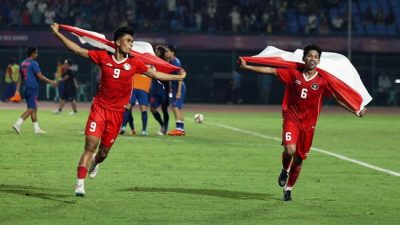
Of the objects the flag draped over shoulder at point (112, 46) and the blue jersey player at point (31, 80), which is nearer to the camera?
the flag draped over shoulder at point (112, 46)

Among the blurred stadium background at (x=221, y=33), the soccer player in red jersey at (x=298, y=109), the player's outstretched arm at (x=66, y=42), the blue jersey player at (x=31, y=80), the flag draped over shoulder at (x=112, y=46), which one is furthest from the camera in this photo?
the blurred stadium background at (x=221, y=33)

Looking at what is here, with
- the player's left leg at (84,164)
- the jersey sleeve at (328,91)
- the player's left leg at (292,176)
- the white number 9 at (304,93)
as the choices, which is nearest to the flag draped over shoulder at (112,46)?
the player's left leg at (84,164)

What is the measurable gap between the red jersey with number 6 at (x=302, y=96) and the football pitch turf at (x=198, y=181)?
41.7 inches

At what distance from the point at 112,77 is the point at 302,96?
2475 mm

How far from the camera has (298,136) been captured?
13.9 m

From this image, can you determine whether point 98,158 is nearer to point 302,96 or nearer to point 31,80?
point 302,96

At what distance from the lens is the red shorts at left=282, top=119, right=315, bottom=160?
45.4ft

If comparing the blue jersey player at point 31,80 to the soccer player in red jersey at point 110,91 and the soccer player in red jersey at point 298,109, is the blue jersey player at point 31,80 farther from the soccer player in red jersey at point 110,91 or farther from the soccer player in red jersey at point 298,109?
the soccer player in red jersey at point 298,109

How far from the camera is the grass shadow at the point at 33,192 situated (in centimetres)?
1347

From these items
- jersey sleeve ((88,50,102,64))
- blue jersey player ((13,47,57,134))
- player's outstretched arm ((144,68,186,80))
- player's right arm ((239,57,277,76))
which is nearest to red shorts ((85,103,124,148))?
jersey sleeve ((88,50,102,64))

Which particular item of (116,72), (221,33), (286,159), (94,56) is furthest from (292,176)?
(221,33)

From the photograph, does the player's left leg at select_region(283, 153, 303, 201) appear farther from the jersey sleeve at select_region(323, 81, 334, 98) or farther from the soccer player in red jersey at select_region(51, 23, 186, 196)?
the soccer player in red jersey at select_region(51, 23, 186, 196)

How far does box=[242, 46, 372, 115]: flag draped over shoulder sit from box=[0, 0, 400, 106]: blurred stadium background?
33816 mm

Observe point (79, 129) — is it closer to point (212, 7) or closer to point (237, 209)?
point (237, 209)
